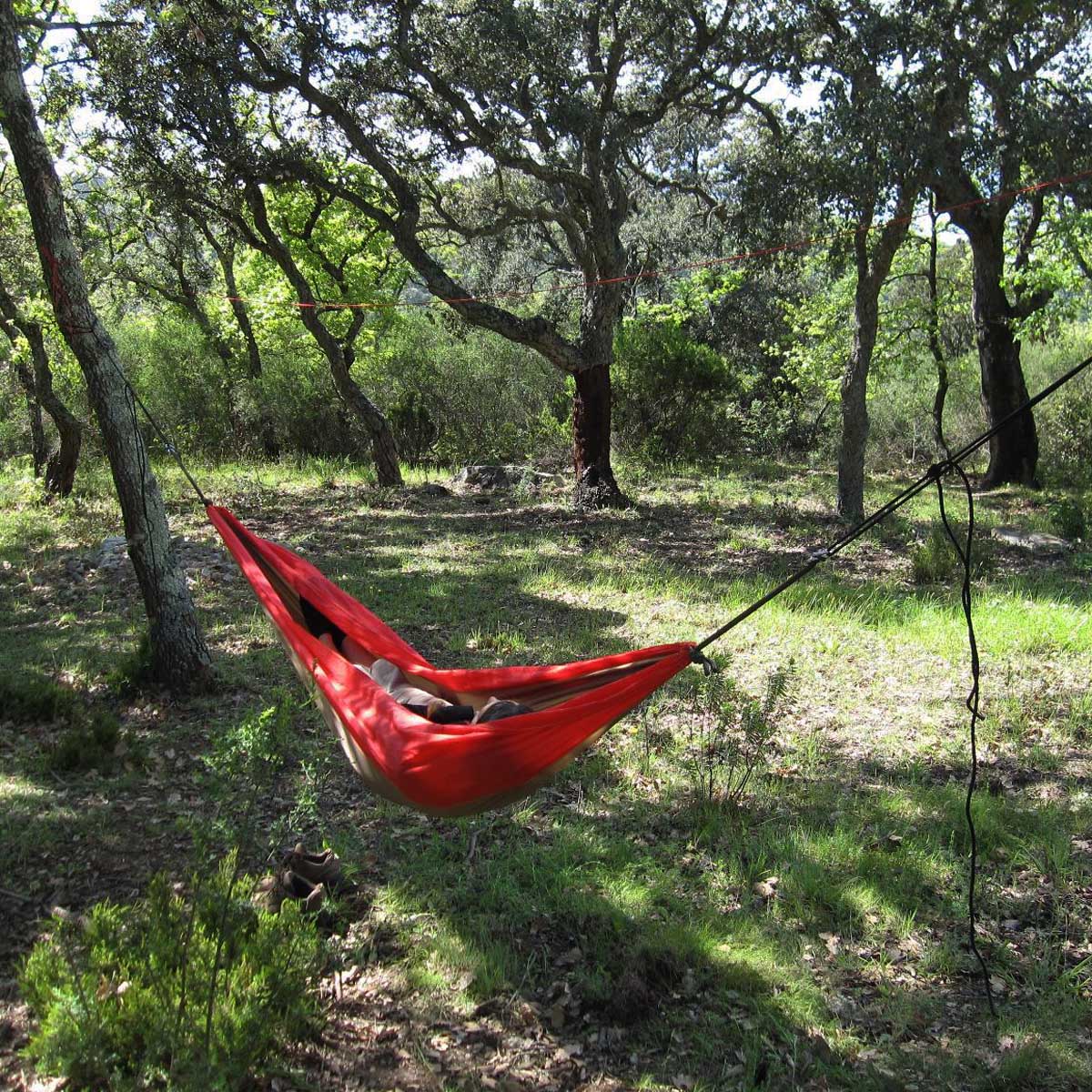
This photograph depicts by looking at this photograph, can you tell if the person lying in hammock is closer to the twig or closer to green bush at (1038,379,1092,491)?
the twig

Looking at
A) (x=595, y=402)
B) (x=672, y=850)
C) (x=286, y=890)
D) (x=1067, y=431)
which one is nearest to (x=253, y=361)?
(x=595, y=402)

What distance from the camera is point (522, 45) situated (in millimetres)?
6105

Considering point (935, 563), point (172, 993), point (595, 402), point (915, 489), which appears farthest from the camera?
point (595, 402)

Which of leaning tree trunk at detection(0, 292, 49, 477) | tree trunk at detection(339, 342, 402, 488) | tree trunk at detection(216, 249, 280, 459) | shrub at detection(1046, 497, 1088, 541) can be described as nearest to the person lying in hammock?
shrub at detection(1046, 497, 1088, 541)

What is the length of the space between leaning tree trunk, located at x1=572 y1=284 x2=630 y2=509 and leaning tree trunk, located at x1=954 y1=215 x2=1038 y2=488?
3703mm

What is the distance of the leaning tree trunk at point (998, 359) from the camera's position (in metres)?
8.73

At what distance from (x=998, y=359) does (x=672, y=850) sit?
7.99m

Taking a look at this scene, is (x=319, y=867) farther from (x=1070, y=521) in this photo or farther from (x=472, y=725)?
(x=1070, y=521)

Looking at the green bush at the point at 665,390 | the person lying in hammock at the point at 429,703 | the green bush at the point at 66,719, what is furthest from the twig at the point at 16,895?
the green bush at the point at 665,390

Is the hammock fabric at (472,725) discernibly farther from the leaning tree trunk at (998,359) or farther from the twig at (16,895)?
the leaning tree trunk at (998,359)

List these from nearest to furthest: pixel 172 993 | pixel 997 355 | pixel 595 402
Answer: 1. pixel 172 993
2. pixel 595 402
3. pixel 997 355

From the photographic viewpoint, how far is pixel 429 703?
2.61 meters

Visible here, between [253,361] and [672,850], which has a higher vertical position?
[253,361]

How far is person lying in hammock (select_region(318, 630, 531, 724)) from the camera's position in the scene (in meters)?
2.51
